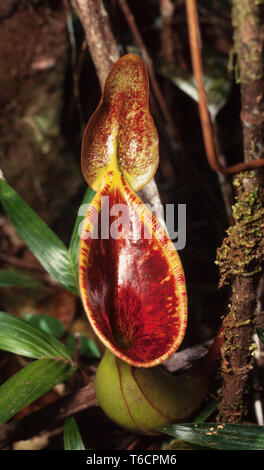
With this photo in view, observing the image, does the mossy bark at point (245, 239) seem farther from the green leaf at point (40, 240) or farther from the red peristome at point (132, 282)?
the green leaf at point (40, 240)

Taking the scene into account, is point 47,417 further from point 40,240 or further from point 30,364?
point 40,240

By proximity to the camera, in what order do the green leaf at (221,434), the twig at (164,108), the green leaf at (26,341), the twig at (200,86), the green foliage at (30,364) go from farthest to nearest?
1. the twig at (164,108)
2. the green leaf at (26,341)
3. the green foliage at (30,364)
4. the green leaf at (221,434)
5. the twig at (200,86)

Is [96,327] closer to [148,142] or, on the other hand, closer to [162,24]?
[148,142]

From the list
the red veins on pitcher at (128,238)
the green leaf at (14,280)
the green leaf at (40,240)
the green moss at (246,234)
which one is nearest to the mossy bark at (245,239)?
the green moss at (246,234)

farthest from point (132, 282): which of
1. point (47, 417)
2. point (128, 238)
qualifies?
point (47, 417)
